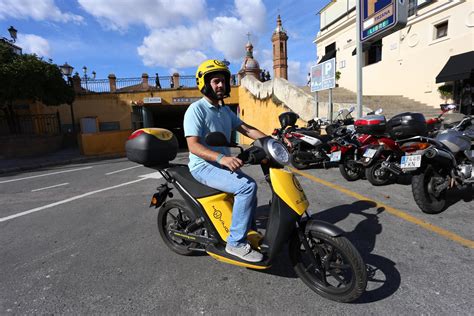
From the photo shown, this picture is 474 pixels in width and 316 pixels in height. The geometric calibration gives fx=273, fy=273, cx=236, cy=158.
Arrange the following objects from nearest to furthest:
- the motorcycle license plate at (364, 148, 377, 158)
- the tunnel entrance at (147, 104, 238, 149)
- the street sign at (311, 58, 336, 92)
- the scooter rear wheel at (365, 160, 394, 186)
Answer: the motorcycle license plate at (364, 148, 377, 158)
the scooter rear wheel at (365, 160, 394, 186)
the street sign at (311, 58, 336, 92)
the tunnel entrance at (147, 104, 238, 149)

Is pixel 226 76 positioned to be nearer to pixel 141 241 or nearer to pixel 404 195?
pixel 141 241

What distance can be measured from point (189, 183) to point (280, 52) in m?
21.1

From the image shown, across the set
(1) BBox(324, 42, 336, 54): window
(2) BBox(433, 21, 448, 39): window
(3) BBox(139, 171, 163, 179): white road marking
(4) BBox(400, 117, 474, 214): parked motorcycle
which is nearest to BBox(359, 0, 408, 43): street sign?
(4) BBox(400, 117, 474, 214): parked motorcycle

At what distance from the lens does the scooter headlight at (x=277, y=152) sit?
2.12 metres

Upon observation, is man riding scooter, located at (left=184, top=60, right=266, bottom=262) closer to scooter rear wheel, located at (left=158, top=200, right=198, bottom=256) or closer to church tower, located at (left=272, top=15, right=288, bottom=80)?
scooter rear wheel, located at (left=158, top=200, right=198, bottom=256)

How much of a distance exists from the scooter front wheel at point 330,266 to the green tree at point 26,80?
1720 centimetres

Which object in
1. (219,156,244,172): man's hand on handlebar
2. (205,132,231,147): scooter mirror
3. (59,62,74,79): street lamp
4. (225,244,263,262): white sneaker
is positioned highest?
(59,62,74,79): street lamp

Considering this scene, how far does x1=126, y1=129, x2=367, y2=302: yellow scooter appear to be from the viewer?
79.7 inches

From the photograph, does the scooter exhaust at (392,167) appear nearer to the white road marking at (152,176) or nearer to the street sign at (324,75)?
the white road marking at (152,176)

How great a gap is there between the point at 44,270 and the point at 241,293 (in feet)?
6.78

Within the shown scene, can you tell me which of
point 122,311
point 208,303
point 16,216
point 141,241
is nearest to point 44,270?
point 141,241

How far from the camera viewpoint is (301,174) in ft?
22.4

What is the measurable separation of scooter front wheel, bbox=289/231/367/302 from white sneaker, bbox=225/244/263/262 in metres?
0.29

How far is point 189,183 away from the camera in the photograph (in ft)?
8.56
